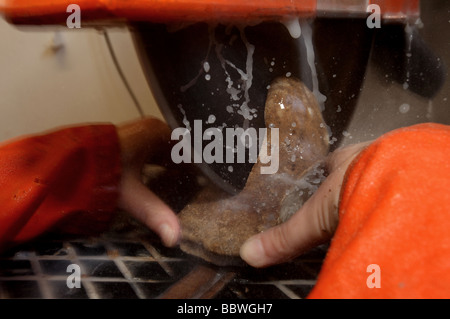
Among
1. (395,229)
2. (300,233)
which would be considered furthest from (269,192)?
(395,229)

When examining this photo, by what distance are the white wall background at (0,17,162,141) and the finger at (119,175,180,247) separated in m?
0.12

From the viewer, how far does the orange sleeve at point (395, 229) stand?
300 millimetres

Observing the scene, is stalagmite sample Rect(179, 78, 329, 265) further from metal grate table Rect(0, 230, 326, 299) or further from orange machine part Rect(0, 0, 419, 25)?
orange machine part Rect(0, 0, 419, 25)

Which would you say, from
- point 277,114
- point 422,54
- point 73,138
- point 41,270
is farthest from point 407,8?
point 41,270

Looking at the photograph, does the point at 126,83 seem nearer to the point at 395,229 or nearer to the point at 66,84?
the point at 66,84

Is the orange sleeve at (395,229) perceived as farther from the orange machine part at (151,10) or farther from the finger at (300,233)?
the orange machine part at (151,10)

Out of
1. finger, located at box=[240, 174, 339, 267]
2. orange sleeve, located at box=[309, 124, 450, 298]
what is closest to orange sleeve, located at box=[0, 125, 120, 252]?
finger, located at box=[240, 174, 339, 267]

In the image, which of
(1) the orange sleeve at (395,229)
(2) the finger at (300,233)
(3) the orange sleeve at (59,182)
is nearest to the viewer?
(1) the orange sleeve at (395,229)

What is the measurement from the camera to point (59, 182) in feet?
1.93

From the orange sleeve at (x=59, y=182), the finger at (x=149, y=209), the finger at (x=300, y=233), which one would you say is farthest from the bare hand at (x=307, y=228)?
the orange sleeve at (x=59, y=182)

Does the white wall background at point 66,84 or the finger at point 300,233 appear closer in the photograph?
the finger at point 300,233

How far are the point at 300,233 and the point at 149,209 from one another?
0.26 metres

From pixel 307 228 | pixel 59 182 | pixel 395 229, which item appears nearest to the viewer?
pixel 395 229

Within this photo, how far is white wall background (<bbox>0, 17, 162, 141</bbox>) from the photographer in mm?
589
